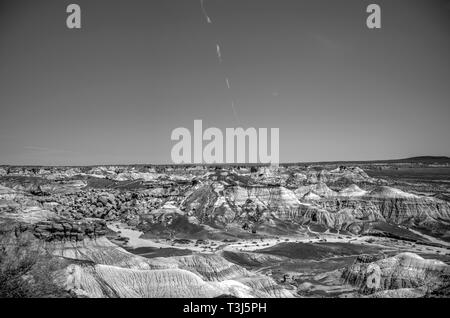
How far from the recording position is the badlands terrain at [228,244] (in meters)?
34.2

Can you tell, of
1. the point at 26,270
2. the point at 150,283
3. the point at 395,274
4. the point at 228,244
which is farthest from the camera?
the point at 228,244

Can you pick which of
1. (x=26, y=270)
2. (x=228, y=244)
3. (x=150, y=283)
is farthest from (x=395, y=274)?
(x=26, y=270)

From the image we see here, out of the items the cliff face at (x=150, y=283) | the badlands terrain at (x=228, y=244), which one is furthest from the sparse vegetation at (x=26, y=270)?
the cliff face at (x=150, y=283)

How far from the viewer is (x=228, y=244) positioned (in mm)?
76125

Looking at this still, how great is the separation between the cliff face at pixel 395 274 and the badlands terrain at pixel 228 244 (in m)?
0.13

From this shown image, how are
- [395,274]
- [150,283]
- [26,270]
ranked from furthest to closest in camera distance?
[395,274]
[150,283]
[26,270]

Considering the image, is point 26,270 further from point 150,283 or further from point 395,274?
point 395,274

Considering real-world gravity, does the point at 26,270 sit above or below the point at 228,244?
above

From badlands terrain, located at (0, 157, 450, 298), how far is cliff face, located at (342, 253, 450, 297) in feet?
0.44

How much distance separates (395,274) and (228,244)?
37.5 metres

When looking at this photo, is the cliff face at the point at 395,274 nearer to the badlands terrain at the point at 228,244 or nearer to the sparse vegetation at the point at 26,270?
the badlands terrain at the point at 228,244

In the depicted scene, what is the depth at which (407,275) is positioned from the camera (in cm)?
4372

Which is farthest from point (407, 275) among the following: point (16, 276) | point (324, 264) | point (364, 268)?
point (16, 276)

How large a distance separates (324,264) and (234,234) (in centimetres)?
2865
